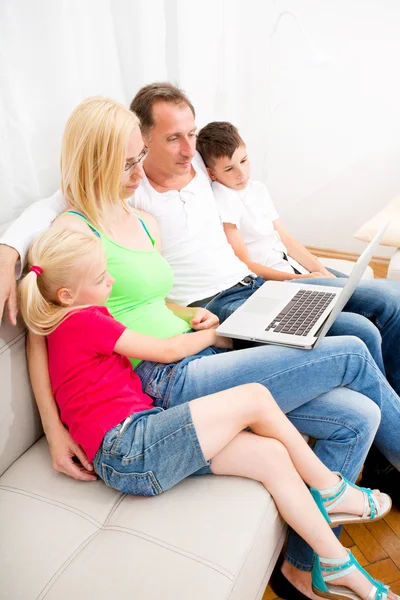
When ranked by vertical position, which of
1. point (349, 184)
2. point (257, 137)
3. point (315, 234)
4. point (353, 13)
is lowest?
point (315, 234)

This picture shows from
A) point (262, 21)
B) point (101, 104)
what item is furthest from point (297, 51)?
point (101, 104)

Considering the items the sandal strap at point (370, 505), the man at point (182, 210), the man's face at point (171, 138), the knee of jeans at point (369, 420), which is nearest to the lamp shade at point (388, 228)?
the man at point (182, 210)

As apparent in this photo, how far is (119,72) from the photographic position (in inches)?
81.1

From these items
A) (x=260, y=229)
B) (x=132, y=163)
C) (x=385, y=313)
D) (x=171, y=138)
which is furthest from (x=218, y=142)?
(x=385, y=313)

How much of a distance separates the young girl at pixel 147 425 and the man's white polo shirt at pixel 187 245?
485 millimetres

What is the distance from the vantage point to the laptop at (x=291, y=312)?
1381mm

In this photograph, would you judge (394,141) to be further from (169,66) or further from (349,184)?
(169,66)

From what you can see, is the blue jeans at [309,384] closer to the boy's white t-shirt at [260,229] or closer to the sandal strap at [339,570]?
the sandal strap at [339,570]

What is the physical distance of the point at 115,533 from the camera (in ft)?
3.51

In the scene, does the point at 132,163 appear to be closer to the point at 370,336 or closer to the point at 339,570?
the point at 370,336

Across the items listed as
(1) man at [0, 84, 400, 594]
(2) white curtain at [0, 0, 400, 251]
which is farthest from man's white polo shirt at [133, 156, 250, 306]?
(2) white curtain at [0, 0, 400, 251]

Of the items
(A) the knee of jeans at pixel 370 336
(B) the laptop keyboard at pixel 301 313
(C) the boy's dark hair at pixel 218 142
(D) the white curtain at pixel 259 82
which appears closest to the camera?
(B) the laptop keyboard at pixel 301 313

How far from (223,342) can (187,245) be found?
381mm

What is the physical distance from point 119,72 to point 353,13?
4.97ft
